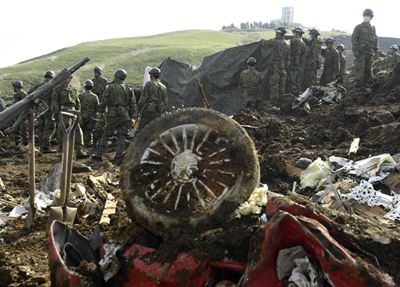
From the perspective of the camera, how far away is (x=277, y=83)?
1703 cm

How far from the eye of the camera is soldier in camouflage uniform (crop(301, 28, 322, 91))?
1836 centimetres

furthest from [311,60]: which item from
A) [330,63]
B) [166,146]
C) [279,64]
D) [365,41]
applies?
[166,146]

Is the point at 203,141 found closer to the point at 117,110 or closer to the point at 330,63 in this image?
the point at 117,110

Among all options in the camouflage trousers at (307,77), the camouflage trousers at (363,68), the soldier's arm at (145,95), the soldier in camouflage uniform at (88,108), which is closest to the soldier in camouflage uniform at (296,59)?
the camouflage trousers at (307,77)

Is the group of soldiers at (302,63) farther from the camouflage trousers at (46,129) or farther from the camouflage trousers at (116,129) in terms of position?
the camouflage trousers at (46,129)

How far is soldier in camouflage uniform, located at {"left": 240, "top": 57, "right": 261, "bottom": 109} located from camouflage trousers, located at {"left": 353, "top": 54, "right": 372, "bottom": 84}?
2.64 meters

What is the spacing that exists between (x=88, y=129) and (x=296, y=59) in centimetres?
693

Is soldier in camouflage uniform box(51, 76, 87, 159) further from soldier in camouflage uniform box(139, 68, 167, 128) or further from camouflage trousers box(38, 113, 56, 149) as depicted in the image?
soldier in camouflage uniform box(139, 68, 167, 128)

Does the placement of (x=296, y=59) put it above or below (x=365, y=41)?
below

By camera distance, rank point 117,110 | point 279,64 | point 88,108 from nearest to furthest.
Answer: point 117,110 < point 88,108 < point 279,64

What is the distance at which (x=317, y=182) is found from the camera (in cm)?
713

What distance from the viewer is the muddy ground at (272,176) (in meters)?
3.82

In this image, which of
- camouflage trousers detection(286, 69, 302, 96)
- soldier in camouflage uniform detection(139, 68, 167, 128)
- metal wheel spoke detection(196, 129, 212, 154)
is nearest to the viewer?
metal wheel spoke detection(196, 129, 212, 154)

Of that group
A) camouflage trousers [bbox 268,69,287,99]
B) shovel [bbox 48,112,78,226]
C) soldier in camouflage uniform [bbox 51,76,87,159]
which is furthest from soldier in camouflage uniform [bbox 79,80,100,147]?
shovel [bbox 48,112,78,226]
